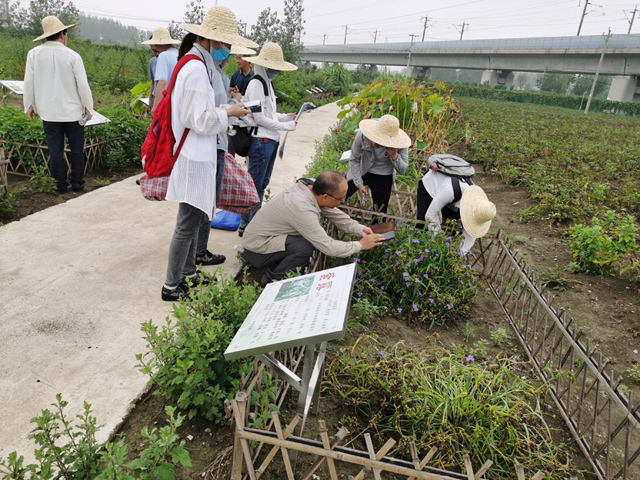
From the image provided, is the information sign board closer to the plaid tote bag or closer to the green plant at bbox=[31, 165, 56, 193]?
the plaid tote bag

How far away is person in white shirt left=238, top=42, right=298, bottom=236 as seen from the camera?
376 centimetres

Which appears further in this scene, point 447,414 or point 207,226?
point 207,226

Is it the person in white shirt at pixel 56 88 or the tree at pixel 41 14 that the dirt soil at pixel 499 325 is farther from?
the tree at pixel 41 14

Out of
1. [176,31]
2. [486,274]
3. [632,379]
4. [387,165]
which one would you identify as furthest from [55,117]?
[176,31]

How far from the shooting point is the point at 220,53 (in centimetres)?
286

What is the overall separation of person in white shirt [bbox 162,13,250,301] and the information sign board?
98cm

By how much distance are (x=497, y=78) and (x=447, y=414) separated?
192ft

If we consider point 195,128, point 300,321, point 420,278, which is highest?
point 195,128

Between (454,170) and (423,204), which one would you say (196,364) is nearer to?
(454,170)

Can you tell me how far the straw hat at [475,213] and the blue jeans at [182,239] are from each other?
6.73 feet

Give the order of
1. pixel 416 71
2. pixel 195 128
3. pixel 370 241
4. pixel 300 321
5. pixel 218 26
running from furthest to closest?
pixel 416 71 → pixel 370 241 → pixel 218 26 → pixel 195 128 → pixel 300 321

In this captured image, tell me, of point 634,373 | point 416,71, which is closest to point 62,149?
point 634,373

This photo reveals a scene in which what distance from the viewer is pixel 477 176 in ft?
29.2

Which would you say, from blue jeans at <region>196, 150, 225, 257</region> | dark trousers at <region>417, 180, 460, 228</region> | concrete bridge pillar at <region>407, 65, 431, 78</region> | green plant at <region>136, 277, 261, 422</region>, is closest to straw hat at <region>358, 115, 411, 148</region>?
dark trousers at <region>417, 180, 460, 228</region>
